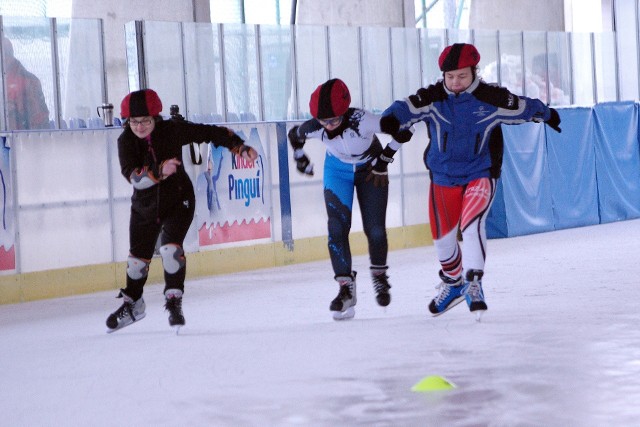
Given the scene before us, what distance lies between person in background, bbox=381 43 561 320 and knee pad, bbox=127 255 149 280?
1.78 meters

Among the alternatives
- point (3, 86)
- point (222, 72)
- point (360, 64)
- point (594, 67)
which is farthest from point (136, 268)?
point (594, 67)

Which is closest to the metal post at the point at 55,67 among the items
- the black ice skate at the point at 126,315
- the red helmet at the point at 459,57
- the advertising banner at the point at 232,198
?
the advertising banner at the point at 232,198

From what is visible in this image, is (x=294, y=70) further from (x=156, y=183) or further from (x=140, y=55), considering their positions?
(x=156, y=183)

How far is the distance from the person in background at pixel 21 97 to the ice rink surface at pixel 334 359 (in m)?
1.71

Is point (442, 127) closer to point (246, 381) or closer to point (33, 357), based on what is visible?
point (246, 381)

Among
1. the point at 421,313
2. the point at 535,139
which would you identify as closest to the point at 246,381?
the point at 421,313

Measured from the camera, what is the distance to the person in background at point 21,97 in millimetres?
10414

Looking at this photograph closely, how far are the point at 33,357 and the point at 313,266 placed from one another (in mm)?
5509

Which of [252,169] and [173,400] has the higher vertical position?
[252,169]

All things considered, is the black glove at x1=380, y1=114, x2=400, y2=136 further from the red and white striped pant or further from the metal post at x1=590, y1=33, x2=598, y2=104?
the metal post at x1=590, y1=33, x2=598, y2=104

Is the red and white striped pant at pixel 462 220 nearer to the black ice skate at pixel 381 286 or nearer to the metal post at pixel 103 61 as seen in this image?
the black ice skate at pixel 381 286

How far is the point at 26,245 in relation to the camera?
10.4 metres

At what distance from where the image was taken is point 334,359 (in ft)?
20.0

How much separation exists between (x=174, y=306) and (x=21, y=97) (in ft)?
13.3
